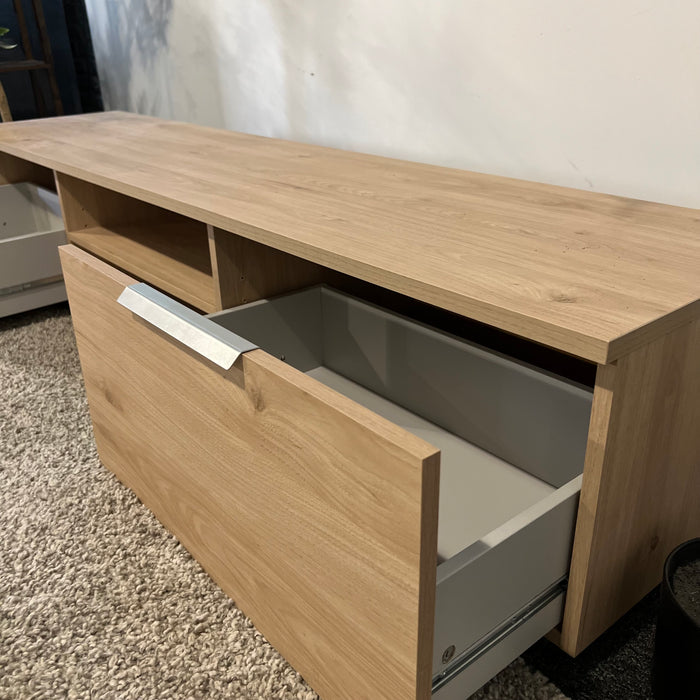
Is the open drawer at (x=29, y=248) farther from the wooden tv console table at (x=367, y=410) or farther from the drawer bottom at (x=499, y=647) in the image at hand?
the drawer bottom at (x=499, y=647)

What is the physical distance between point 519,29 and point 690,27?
0.81 feet

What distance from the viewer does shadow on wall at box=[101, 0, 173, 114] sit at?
187 cm

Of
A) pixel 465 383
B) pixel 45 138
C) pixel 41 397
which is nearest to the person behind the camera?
pixel 465 383

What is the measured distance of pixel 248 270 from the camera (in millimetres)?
954

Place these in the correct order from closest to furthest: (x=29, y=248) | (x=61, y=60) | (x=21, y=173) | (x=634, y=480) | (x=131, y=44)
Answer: (x=634, y=480)
(x=29, y=248)
(x=21, y=173)
(x=131, y=44)
(x=61, y=60)

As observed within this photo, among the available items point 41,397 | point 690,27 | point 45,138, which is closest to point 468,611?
A: point 690,27

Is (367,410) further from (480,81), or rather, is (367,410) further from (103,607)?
(480,81)

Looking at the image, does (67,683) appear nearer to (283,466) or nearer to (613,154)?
(283,466)

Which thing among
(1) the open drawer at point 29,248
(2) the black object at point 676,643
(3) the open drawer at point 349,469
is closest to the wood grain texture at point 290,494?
(3) the open drawer at point 349,469

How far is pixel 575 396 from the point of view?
28.8 inches

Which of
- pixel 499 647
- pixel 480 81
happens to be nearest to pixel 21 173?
pixel 480 81

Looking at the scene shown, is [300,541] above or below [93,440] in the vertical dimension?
above

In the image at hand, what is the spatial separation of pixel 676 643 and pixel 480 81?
81 centimetres

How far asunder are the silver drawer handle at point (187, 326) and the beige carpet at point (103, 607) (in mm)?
346
